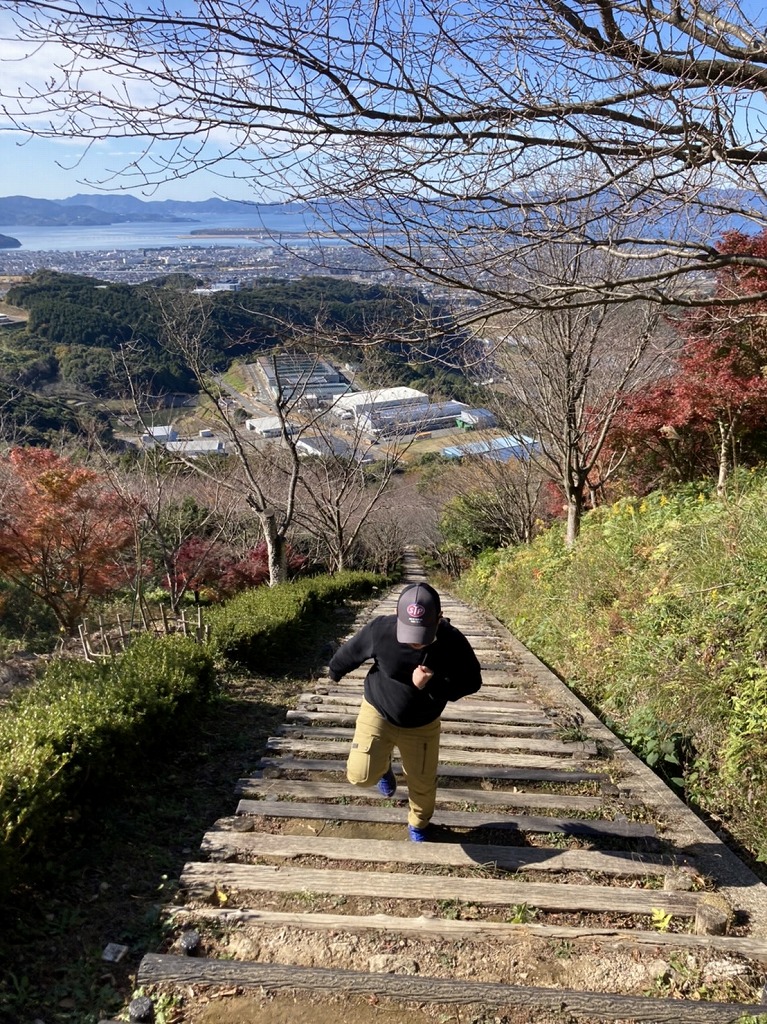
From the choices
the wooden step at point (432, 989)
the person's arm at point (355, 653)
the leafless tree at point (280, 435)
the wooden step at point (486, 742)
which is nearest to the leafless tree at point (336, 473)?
the leafless tree at point (280, 435)

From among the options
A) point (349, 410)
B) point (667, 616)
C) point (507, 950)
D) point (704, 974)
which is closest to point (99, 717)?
point (507, 950)

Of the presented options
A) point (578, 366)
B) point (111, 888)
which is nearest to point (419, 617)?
point (111, 888)

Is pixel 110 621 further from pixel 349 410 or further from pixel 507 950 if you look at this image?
pixel 507 950

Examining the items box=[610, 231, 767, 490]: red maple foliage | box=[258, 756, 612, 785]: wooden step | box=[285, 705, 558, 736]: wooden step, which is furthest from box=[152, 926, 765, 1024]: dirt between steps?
box=[610, 231, 767, 490]: red maple foliage

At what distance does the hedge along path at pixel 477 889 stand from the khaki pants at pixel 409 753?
0.20 metres

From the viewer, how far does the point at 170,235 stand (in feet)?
85.6

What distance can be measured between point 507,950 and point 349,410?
481 inches

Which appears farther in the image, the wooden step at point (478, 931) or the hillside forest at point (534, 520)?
the hillside forest at point (534, 520)

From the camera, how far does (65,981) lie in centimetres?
251

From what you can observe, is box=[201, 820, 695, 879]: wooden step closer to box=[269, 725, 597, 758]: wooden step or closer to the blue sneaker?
the blue sneaker

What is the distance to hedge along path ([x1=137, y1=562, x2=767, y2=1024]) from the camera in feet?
7.31

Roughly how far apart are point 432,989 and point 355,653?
1442mm

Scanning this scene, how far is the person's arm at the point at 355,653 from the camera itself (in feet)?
10.6

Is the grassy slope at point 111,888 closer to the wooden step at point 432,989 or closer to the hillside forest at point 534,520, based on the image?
the wooden step at point 432,989
